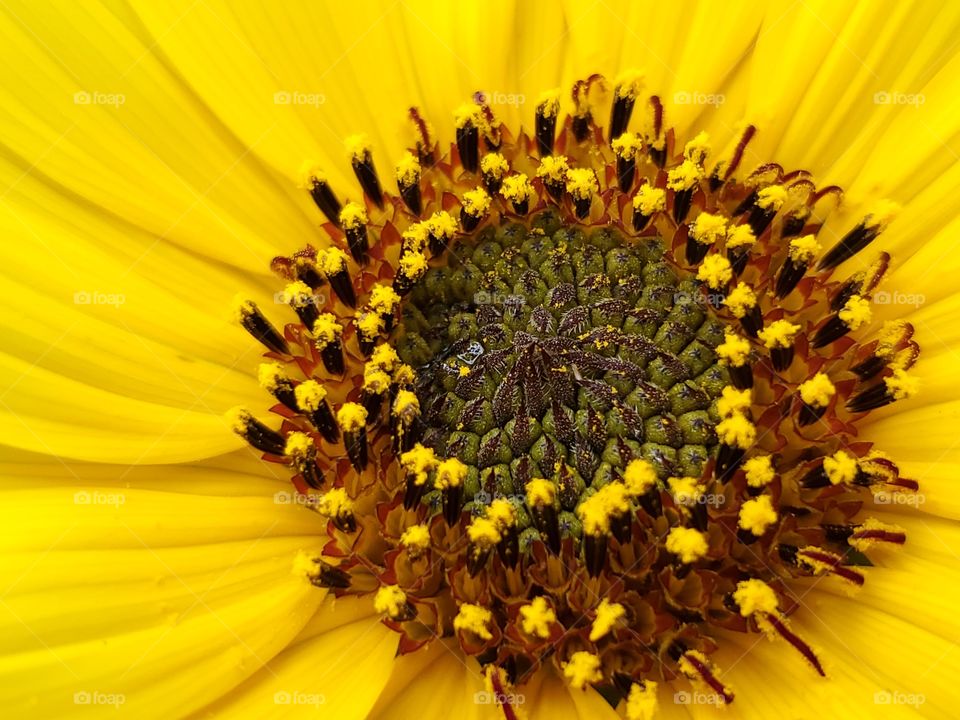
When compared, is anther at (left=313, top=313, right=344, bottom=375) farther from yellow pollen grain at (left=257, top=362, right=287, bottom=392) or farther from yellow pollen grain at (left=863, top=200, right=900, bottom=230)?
yellow pollen grain at (left=863, top=200, right=900, bottom=230)

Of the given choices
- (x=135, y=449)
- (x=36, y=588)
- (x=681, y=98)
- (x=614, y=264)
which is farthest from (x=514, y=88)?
(x=36, y=588)

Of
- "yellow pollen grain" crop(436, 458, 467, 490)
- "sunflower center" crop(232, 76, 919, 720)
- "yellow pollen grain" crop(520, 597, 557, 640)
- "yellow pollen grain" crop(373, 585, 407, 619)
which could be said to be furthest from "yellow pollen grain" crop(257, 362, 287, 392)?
"yellow pollen grain" crop(520, 597, 557, 640)

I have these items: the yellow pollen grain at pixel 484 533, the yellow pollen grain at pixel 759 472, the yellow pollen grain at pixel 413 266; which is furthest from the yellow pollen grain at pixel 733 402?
the yellow pollen grain at pixel 413 266

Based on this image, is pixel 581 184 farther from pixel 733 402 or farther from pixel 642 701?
pixel 642 701

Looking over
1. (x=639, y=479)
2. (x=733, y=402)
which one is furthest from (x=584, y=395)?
(x=733, y=402)

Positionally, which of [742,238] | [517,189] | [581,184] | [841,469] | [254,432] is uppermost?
[517,189]

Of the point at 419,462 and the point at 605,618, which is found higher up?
the point at 419,462
